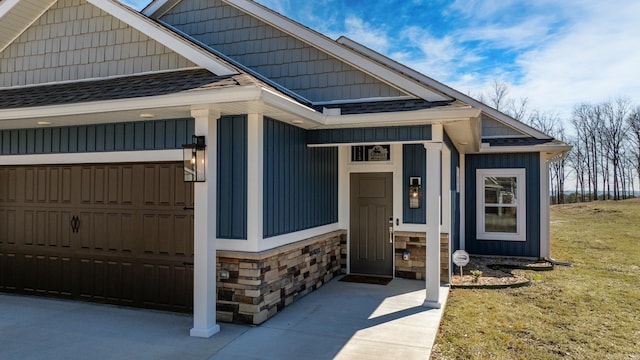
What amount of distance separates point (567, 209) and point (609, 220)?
18.1ft

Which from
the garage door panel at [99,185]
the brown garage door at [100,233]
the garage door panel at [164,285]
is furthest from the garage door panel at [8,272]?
the garage door panel at [164,285]

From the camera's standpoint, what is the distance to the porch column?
18.7ft

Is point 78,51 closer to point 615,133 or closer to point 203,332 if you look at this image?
point 203,332

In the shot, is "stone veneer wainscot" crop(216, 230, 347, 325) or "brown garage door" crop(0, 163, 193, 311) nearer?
"stone veneer wainscot" crop(216, 230, 347, 325)

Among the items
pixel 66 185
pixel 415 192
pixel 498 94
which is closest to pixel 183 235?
pixel 66 185

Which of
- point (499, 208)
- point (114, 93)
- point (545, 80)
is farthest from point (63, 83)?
point (545, 80)

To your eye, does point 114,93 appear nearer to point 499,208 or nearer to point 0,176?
point 0,176

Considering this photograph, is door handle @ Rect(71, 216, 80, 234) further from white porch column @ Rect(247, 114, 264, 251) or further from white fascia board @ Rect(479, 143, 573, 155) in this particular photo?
white fascia board @ Rect(479, 143, 573, 155)

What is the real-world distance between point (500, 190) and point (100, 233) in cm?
828

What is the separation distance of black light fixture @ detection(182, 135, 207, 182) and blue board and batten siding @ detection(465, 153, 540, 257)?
23.7 feet

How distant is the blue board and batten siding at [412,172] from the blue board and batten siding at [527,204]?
3.36 m

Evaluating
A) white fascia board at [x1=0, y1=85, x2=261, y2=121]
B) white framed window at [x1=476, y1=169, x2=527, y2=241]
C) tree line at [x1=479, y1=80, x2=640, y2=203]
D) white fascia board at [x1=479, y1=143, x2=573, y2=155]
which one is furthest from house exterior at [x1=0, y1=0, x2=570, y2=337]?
tree line at [x1=479, y1=80, x2=640, y2=203]

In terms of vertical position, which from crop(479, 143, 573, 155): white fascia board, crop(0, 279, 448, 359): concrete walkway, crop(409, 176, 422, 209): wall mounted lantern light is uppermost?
crop(479, 143, 573, 155): white fascia board

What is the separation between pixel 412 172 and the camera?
7.36 meters
